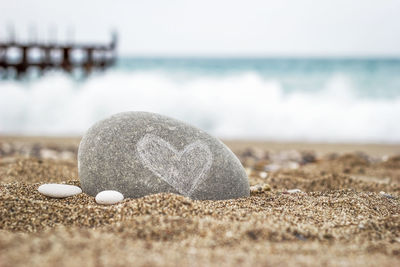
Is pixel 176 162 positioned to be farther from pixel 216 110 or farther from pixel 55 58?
pixel 55 58

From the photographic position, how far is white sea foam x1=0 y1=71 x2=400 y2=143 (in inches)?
450

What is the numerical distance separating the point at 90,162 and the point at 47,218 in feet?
2.61

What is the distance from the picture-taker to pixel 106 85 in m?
17.3

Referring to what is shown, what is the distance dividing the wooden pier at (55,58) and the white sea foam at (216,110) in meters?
0.99

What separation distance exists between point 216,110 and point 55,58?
9.38 m

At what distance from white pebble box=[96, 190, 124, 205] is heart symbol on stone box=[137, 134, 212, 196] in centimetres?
34

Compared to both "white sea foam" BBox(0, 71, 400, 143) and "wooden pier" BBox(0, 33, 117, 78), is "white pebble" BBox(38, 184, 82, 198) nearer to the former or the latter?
"white sea foam" BBox(0, 71, 400, 143)

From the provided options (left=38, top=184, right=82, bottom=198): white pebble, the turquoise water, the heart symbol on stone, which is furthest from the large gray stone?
the turquoise water

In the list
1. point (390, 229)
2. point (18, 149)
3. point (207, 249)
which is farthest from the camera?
point (18, 149)

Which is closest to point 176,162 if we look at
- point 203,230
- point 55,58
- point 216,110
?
point 203,230

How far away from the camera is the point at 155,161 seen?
147 inches

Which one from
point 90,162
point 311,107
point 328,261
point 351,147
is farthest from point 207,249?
point 311,107

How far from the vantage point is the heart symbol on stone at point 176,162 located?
3.69 metres

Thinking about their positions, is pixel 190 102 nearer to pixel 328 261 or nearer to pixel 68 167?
pixel 68 167
